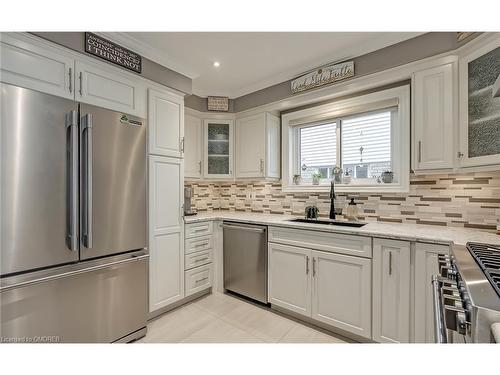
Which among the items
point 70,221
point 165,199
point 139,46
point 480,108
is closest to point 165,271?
point 165,199

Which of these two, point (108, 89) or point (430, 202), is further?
point (430, 202)

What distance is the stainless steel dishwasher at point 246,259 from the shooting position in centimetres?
238

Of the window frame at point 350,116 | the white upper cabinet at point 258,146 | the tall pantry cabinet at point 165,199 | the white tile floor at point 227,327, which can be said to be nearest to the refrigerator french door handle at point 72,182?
the tall pantry cabinet at point 165,199

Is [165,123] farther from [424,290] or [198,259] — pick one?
[424,290]

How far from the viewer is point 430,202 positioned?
2.03 metres

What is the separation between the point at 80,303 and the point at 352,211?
2359 millimetres

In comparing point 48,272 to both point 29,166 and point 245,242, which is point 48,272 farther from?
point 245,242

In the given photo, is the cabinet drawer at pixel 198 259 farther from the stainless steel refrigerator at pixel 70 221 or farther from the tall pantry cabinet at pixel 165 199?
the stainless steel refrigerator at pixel 70 221

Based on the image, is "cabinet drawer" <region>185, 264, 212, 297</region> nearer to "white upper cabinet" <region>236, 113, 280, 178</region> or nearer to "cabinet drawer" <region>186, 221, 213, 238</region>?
"cabinet drawer" <region>186, 221, 213, 238</region>

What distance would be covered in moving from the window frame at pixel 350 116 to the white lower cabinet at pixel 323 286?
0.85 m

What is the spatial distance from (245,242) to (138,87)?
1796 millimetres

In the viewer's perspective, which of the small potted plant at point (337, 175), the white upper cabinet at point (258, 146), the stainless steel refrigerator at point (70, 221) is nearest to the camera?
the stainless steel refrigerator at point (70, 221)

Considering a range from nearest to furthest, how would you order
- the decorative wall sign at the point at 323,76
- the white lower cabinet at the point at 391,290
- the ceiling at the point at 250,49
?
the white lower cabinet at the point at 391,290
the ceiling at the point at 250,49
the decorative wall sign at the point at 323,76
